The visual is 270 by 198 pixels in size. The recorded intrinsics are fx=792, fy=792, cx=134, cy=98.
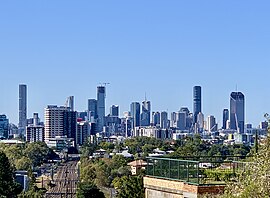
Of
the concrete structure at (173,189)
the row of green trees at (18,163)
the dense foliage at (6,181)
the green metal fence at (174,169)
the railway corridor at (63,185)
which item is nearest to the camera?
Result: the concrete structure at (173,189)

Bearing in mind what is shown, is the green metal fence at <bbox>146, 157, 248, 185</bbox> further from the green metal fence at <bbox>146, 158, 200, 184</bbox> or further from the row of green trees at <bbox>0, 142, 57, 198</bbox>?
the row of green trees at <bbox>0, 142, 57, 198</bbox>

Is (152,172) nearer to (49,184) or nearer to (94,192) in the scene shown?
(94,192)

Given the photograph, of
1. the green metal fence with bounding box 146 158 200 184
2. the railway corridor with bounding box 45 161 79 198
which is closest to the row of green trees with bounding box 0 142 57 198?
the railway corridor with bounding box 45 161 79 198

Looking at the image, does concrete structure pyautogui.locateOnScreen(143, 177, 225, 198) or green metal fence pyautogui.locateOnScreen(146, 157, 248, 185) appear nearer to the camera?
concrete structure pyautogui.locateOnScreen(143, 177, 225, 198)

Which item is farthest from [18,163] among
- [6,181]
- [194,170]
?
[194,170]

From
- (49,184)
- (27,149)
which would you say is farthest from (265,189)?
(27,149)

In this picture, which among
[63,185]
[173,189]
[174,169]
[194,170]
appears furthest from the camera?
[63,185]

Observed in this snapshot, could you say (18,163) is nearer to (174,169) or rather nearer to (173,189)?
(174,169)

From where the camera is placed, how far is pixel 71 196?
271 ft

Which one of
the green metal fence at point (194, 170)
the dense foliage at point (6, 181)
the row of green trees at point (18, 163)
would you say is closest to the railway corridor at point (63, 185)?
the row of green trees at point (18, 163)

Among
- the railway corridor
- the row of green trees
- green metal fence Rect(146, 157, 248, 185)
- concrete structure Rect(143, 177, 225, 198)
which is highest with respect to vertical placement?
green metal fence Rect(146, 157, 248, 185)

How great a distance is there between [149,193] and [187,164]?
2.00 meters

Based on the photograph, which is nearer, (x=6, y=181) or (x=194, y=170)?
(x=194, y=170)

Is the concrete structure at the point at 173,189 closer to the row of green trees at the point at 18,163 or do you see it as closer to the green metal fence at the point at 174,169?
the green metal fence at the point at 174,169
